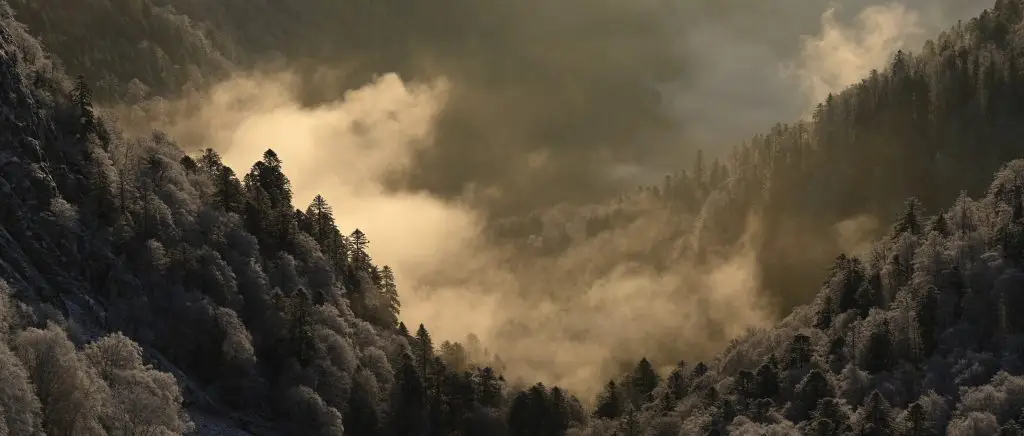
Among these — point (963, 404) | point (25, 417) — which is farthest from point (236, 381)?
point (963, 404)

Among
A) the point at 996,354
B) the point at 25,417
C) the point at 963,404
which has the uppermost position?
the point at 996,354

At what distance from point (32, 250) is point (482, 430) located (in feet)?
299

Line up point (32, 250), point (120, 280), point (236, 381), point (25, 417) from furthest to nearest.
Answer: point (236, 381) → point (120, 280) → point (32, 250) → point (25, 417)

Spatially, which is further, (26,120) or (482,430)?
(482,430)

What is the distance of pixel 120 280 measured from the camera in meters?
153

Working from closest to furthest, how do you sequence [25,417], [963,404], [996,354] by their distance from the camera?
[25,417] → [963,404] → [996,354]

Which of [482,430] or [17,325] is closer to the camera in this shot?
[17,325]

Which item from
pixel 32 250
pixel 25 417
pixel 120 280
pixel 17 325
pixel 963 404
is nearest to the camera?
pixel 25 417

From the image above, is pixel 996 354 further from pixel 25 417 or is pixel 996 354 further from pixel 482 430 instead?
pixel 25 417

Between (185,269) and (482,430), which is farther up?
(185,269)

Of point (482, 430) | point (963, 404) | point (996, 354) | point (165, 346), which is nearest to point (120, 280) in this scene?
point (165, 346)

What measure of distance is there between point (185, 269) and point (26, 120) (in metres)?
33.5

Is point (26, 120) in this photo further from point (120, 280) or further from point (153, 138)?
point (153, 138)

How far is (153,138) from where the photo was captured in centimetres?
19875
